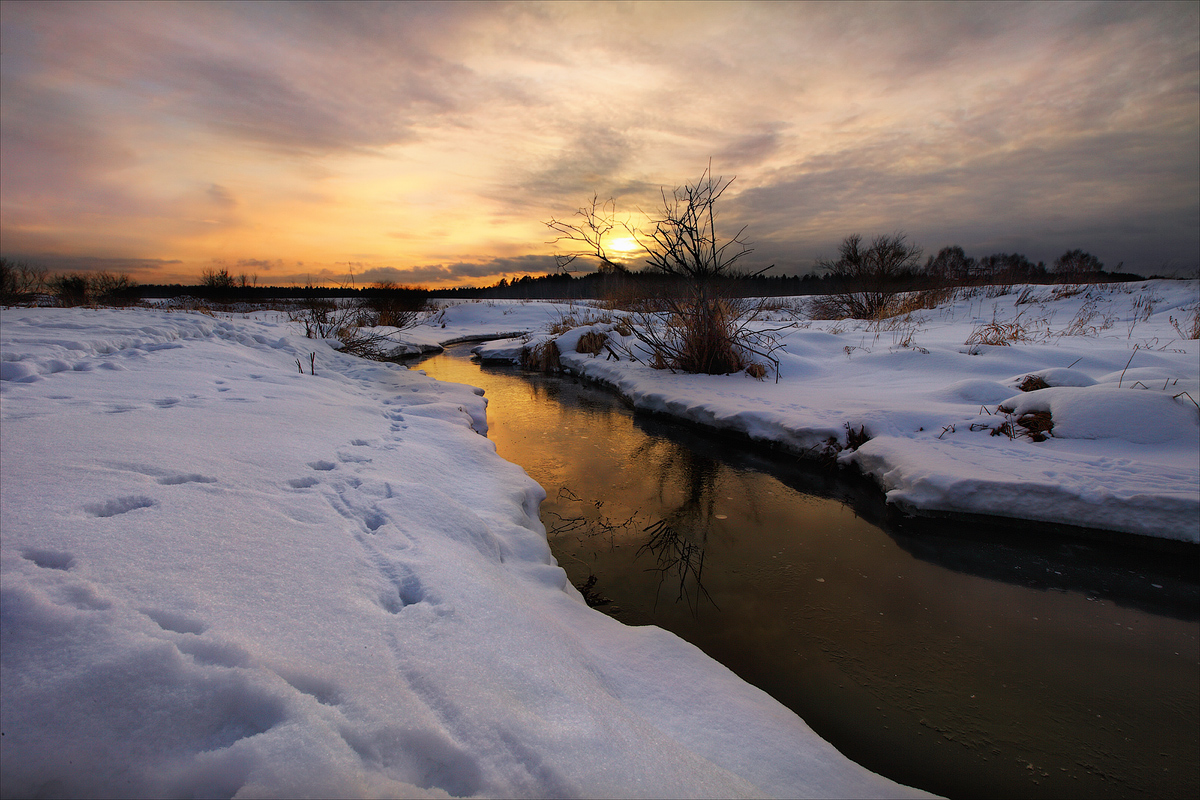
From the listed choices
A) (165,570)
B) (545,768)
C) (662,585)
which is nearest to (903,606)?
(662,585)

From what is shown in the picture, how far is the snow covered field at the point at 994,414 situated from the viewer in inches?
133

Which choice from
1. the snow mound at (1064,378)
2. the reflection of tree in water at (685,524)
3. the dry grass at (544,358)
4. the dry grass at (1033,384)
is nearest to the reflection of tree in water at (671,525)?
the reflection of tree in water at (685,524)

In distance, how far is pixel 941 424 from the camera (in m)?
4.54

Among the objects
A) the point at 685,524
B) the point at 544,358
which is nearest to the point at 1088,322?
the point at 544,358

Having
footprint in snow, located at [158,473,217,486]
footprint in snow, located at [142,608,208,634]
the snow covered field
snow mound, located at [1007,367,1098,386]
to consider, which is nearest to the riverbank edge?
the snow covered field

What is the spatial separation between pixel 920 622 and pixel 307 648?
2.88 m

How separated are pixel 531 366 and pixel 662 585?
30.5ft

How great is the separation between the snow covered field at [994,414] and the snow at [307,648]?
3021 mm

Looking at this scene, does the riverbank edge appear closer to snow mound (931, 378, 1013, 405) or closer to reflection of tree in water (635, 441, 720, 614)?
reflection of tree in water (635, 441, 720, 614)

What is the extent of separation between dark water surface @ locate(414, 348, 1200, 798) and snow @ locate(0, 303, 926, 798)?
0.57m

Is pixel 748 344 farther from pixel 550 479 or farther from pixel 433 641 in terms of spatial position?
pixel 433 641

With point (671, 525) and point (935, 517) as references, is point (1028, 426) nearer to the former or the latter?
point (935, 517)

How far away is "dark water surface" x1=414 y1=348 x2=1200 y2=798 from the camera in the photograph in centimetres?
186

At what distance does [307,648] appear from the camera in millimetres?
1229
